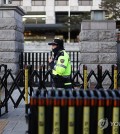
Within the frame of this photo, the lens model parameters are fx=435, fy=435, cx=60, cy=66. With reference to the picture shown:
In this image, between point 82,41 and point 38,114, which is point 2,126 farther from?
point 82,41

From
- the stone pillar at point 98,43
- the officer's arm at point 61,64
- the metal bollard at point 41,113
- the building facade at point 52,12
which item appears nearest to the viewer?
the metal bollard at point 41,113

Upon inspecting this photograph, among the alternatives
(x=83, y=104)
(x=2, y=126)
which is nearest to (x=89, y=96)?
(x=83, y=104)

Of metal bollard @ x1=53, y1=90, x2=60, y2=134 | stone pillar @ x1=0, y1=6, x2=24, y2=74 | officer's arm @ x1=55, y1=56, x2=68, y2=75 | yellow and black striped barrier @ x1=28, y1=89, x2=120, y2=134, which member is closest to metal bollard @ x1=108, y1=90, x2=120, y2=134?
yellow and black striped barrier @ x1=28, y1=89, x2=120, y2=134

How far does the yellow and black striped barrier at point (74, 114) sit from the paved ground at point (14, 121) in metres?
2.99

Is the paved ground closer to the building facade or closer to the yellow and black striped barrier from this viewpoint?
the yellow and black striped barrier

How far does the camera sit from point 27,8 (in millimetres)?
80375

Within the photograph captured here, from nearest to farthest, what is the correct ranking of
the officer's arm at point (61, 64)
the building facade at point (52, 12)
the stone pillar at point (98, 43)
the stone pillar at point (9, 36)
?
1. the officer's arm at point (61, 64)
2. the stone pillar at point (9, 36)
3. the stone pillar at point (98, 43)
4. the building facade at point (52, 12)

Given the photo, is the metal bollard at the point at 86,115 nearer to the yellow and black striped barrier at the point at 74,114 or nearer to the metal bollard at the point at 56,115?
the yellow and black striped barrier at the point at 74,114

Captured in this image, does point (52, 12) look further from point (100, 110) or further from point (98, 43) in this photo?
point (100, 110)

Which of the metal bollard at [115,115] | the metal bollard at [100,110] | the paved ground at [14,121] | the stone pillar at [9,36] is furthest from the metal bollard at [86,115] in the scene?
the stone pillar at [9,36]

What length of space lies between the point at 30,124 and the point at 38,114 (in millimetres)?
201

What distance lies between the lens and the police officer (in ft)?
32.4

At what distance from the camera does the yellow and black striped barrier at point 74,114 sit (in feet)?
19.9

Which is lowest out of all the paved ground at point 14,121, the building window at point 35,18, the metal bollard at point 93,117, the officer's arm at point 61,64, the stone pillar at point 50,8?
the paved ground at point 14,121
